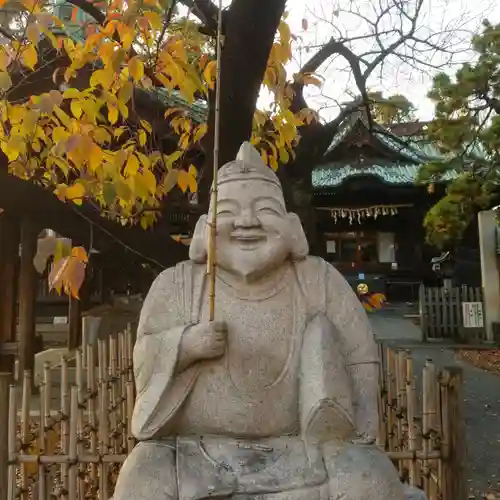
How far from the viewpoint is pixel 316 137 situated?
15.9 feet

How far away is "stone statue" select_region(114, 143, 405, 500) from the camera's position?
2061mm

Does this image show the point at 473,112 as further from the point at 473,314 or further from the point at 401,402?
the point at 401,402

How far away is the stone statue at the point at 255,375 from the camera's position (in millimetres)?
2061

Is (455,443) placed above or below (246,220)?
below

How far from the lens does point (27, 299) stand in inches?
A: 326

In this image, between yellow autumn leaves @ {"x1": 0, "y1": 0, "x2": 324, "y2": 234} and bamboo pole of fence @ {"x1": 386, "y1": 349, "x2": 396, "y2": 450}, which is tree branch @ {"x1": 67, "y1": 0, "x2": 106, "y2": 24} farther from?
bamboo pole of fence @ {"x1": 386, "y1": 349, "x2": 396, "y2": 450}

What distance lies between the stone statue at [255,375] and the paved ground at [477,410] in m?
2.84

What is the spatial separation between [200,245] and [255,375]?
0.60 metres

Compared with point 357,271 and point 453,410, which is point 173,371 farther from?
point 357,271

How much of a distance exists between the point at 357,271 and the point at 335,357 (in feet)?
51.2

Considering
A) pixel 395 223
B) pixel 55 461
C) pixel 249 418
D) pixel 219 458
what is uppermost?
pixel 395 223

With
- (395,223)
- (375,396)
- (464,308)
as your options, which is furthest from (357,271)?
(375,396)

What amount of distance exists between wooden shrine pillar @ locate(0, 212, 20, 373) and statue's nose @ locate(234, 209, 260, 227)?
6694 millimetres

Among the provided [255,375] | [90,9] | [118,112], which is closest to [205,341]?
[255,375]
